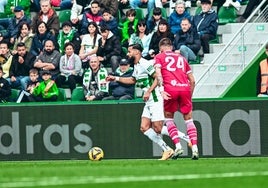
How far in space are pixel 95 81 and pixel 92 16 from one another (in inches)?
100

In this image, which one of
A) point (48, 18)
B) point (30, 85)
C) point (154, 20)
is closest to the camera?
point (30, 85)

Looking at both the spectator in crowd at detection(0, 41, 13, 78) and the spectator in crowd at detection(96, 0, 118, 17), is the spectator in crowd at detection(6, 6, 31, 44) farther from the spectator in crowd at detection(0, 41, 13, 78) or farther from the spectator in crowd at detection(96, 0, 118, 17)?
the spectator in crowd at detection(96, 0, 118, 17)

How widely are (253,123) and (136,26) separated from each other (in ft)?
14.5

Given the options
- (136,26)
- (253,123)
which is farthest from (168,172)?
(136,26)

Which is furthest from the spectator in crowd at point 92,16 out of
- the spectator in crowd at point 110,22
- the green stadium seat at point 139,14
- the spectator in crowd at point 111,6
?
the green stadium seat at point 139,14

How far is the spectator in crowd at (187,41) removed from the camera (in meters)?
24.0

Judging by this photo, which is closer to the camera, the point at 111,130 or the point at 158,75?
the point at 158,75

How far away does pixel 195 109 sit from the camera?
886 inches

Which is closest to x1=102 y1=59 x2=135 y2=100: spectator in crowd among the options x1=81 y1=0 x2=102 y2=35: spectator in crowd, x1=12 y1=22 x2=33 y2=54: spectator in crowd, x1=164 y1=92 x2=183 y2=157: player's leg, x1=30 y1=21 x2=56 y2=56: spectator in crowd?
x1=81 y1=0 x2=102 y2=35: spectator in crowd

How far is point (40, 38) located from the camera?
26297 millimetres

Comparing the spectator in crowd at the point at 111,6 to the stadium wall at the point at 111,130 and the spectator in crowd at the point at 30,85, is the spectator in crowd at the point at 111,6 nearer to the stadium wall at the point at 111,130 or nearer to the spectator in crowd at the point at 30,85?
the spectator in crowd at the point at 30,85

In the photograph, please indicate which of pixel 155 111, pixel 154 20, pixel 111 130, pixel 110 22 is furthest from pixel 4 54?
pixel 155 111

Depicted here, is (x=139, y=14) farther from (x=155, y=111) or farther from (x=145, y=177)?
(x=145, y=177)

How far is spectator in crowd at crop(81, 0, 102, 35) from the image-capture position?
26094mm
